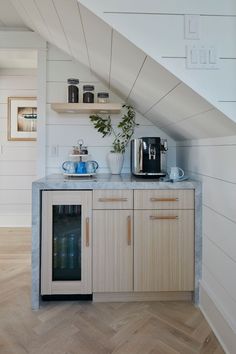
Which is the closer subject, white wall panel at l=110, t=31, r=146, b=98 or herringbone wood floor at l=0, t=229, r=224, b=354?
white wall panel at l=110, t=31, r=146, b=98

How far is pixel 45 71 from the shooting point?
2.64 metres

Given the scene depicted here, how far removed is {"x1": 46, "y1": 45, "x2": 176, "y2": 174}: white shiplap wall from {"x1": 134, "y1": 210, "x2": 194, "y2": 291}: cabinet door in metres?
0.83

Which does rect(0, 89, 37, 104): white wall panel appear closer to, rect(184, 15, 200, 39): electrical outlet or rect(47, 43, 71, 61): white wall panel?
rect(47, 43, 71, 61): white wall panel

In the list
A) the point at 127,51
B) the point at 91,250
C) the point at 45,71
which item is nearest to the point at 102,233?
the point at 91,250

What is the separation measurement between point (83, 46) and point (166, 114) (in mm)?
741

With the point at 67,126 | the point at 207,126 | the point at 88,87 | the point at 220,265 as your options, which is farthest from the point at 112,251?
the point at 88,87

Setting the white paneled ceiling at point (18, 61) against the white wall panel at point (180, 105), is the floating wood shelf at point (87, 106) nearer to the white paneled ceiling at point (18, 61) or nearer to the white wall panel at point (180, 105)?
the white wall panel at point (180, 105)

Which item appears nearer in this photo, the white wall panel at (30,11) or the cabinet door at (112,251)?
the white wall panel at (30,11)

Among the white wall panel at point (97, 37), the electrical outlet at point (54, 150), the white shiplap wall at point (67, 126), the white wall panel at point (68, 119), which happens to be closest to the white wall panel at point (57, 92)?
the white shiplap wall at point (67, 126)

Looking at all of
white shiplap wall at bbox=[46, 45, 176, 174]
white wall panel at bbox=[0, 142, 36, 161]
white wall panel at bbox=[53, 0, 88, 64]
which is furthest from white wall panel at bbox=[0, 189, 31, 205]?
white wall panel at bbox=[53, 0, 88, 64]

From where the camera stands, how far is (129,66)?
1.63 m

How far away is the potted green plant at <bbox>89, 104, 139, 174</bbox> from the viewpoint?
257 cm

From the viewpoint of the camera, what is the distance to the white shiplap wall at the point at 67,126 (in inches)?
104

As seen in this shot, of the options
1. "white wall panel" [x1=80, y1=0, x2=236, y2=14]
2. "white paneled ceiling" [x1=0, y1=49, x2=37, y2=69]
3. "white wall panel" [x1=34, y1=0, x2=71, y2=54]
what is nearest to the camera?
"white wall panel" [x1=80, y1=0, x2=236, y2=14]
